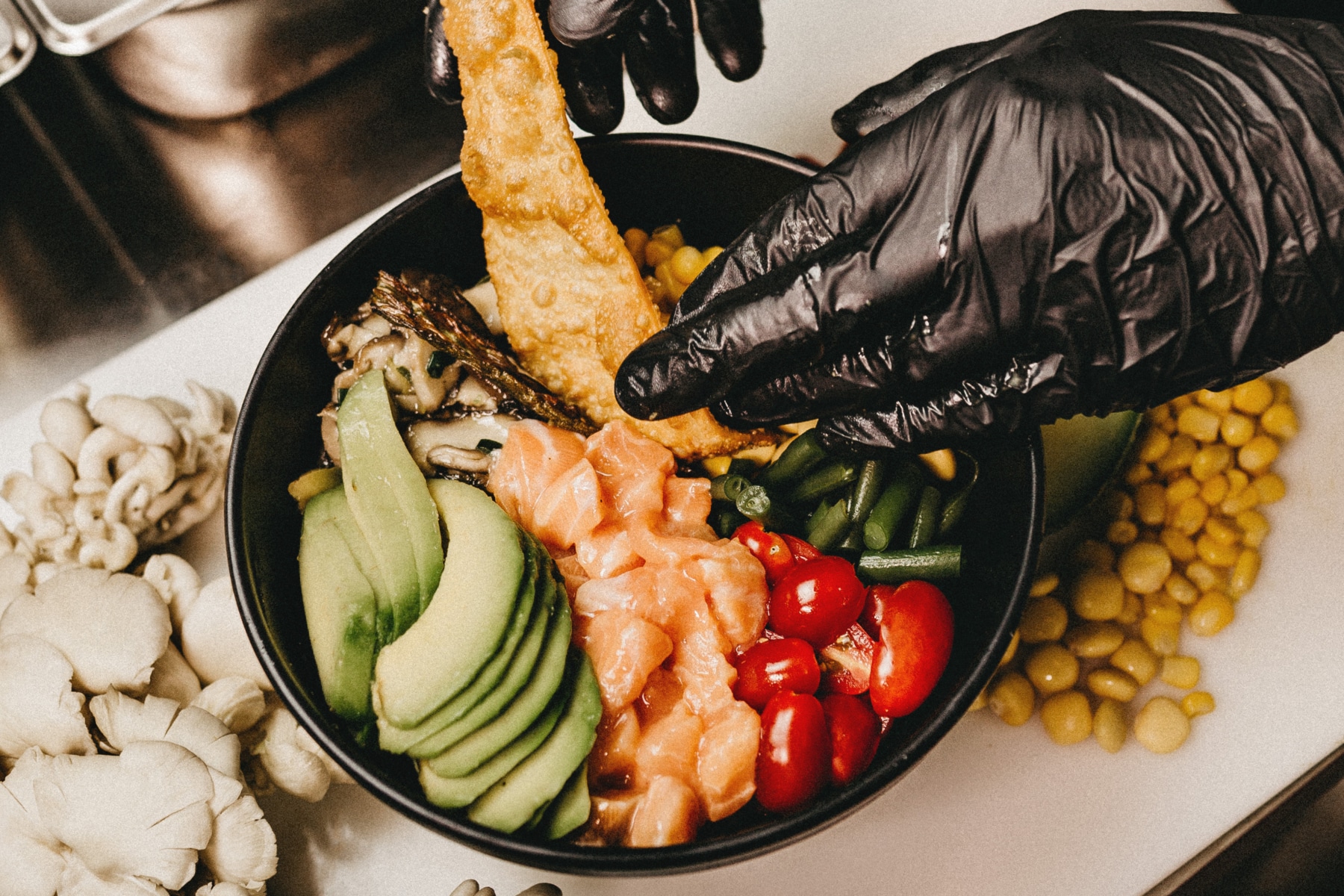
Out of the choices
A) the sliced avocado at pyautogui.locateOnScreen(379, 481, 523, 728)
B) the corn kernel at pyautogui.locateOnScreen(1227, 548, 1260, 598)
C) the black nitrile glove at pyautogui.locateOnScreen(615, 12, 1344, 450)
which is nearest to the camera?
the black nitrile glove at pyautogui.locateOnScreen(615, 12, 1344, 450)

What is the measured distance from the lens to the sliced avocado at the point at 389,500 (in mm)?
1804

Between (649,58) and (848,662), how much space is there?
4.60 feet

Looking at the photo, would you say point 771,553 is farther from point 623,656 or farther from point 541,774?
point 541,774

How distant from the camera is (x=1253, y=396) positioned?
7.73 feet

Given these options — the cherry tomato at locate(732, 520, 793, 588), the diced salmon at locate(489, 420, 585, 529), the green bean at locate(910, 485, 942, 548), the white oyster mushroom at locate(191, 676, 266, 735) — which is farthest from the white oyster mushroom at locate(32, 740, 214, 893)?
the green bean at locate(910, 485, 942, 548)

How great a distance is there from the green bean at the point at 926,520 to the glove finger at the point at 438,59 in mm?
1419

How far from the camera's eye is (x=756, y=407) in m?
1.81

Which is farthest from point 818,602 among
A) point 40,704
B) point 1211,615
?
point 40,704

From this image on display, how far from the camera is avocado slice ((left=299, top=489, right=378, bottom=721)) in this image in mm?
1735

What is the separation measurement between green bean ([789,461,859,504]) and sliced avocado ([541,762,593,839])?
751 millimetres

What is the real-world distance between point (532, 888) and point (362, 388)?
1091 millimetres

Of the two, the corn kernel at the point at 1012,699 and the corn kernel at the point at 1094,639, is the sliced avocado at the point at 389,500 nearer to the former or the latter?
the corn kernel at the point at 1012,699

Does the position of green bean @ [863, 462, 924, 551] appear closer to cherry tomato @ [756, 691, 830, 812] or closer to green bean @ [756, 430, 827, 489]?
green bean @ [756, 430, 827, 489]

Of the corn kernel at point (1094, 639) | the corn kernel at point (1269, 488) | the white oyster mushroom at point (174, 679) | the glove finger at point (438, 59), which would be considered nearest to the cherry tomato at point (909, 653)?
the corn kernel at point (1094, 639)
